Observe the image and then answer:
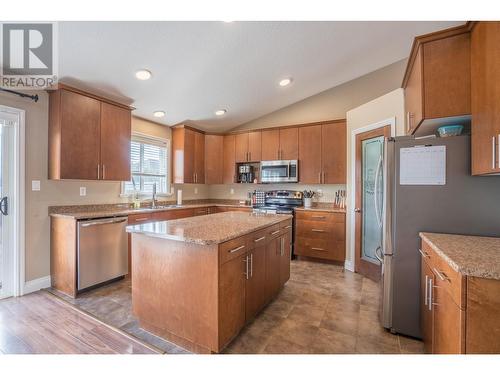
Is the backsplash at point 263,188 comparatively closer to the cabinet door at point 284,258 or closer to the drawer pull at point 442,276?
the cabinet door at point 284,258

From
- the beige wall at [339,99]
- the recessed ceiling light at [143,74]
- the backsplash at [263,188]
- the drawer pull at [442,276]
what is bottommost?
the drawer pull at [442,276]

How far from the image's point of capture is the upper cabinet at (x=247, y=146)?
188 inches

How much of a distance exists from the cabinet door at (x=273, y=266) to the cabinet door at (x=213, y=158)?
2.82 meters

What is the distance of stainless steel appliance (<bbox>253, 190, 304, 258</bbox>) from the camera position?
168 inches

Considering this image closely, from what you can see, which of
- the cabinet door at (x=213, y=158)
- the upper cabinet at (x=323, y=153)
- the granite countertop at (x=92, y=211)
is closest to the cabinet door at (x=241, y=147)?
the cabinet door at (x=213, y=158)

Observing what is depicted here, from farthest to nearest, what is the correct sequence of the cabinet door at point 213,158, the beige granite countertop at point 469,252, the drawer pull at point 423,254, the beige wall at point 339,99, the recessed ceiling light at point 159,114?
the cabinet door at point 213,158 < the recessed ceiling light at point 159,114 < the beige wall at point 339,99 < the drawer pull at point 423,254 < the beige granite countertop at point 469,252

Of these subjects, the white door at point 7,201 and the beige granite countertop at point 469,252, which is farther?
the white door at point 7,201

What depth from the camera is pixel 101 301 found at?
255cm

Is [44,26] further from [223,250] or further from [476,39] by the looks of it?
[476,39]

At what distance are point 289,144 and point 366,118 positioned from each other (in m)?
1.43

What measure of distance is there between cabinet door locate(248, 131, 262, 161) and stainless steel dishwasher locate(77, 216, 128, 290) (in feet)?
8.61

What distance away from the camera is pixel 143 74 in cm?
287

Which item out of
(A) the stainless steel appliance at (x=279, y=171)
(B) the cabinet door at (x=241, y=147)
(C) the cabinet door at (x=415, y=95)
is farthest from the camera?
(B) the cabinet door at (x=241, y=147)
